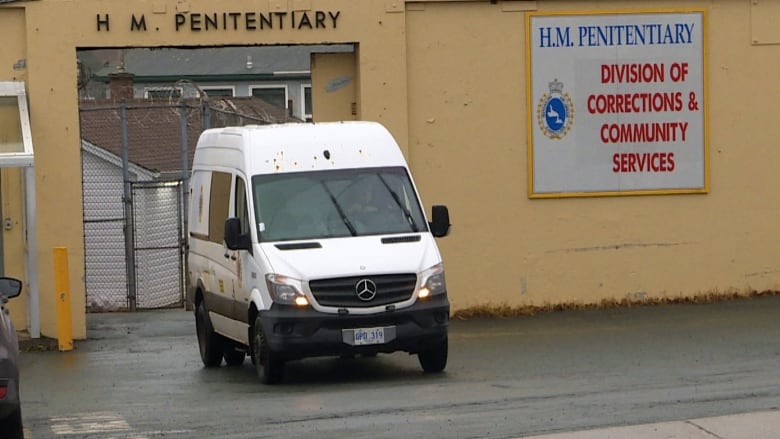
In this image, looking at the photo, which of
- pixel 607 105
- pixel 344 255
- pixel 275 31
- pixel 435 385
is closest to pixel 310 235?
pixel 344 255

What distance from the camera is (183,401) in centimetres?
1288

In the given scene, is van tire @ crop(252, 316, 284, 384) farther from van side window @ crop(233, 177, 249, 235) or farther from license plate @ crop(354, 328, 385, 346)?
van side window @ crop(233, 177, 249, 235)

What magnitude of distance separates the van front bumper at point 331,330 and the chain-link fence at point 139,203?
11.1 m

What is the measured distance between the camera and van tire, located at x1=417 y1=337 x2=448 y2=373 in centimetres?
1371

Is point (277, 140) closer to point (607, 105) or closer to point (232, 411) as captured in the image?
point (232, 411)

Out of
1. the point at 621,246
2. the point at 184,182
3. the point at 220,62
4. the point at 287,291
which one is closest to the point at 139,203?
the point at 184,182

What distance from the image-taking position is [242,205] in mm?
14594

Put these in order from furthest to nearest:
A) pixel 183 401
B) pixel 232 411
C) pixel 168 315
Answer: pixel 168 315, pixel 183 401, pixel 232 411

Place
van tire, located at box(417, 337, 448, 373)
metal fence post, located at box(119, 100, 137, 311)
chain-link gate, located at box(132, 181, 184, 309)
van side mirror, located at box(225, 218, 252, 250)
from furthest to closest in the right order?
chain-link gate, located at box(132, 181, 184, 309) → metal fence post, located at box(119, 100, 137, 311) → van side mirror, located at box(225, 218, 252, 250) → van tire, located at box(417, 337, 448, 373)

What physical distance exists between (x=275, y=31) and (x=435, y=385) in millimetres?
7145

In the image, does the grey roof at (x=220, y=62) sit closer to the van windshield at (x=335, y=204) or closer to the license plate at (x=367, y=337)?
the van windshield at (x=335, y=204)

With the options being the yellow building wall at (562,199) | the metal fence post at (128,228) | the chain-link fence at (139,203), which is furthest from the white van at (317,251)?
the chain-link fence at (139,203)

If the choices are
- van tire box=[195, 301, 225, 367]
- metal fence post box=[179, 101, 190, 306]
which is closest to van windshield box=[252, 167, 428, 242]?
van tire box=[195, 301, 225, 367]

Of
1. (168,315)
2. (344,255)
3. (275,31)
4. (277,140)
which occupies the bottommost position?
(168,315)
